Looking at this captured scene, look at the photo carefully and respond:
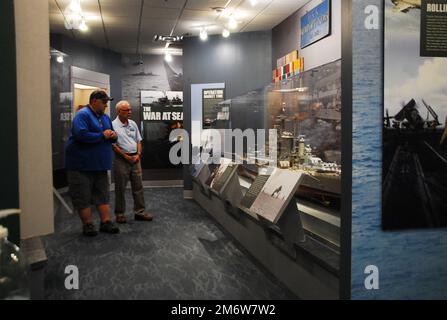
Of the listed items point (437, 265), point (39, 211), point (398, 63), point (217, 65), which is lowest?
point (437, 265)

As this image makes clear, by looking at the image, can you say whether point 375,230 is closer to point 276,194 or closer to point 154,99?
point 276,194

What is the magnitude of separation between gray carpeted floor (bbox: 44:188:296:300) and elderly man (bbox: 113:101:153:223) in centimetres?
33

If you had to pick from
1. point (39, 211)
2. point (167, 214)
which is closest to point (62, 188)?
point (167, 214)

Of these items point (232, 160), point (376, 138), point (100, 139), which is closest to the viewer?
point (376, 138)

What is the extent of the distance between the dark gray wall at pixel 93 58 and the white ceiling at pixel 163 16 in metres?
0.17

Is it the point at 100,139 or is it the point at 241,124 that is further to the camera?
the point at 241,124

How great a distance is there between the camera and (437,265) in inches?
88.2

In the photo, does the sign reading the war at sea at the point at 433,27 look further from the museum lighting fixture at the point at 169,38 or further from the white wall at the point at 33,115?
the museum lighting fixture at the point at 169,38

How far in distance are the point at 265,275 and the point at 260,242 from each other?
335mm

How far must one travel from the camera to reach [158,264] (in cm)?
378

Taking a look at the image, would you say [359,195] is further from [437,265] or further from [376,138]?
[437,265]

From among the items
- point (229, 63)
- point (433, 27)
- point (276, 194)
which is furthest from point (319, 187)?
point (229, 63)

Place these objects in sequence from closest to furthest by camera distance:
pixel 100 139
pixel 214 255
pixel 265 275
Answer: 1. pixel 265 275
2. pixel 214 255
3. pixel 100 139

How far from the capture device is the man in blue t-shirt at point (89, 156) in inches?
182
